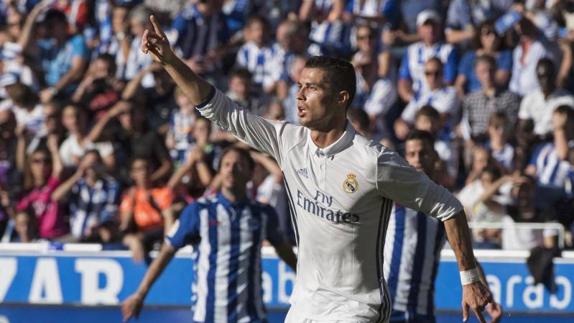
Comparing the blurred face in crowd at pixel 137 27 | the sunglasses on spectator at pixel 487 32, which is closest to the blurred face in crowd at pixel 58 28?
the blurred face in crowd at pixel 137 27

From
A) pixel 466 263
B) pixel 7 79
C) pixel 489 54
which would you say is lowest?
pixel 466 263

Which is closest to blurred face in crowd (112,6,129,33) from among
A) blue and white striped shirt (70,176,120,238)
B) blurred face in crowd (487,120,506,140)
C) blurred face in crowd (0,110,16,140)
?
blurred face in crowd (0,110,16,140)

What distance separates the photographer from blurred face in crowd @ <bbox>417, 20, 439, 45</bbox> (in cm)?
1284

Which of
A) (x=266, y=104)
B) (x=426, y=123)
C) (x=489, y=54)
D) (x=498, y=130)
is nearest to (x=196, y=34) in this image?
(x=266, y=104)

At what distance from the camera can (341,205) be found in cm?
574

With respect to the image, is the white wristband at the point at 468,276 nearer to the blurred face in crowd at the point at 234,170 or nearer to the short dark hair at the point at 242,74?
the blurred face in crowd at the point at 234,170

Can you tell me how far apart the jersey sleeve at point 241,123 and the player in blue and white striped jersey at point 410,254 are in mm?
1950

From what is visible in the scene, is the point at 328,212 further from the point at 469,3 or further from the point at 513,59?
the point at 469,3

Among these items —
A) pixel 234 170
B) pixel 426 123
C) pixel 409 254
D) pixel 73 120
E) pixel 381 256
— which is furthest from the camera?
pixel 73 120

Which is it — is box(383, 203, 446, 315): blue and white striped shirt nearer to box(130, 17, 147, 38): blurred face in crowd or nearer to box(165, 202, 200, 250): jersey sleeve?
box(165, 202, 200, 250): jersey sleeve

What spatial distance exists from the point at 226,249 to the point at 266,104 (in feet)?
15.7

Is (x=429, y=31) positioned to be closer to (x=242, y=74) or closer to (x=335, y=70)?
(x=242, y=74)

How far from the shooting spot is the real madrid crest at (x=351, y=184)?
18.7 feet

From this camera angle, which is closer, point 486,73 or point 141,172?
point 141,172
